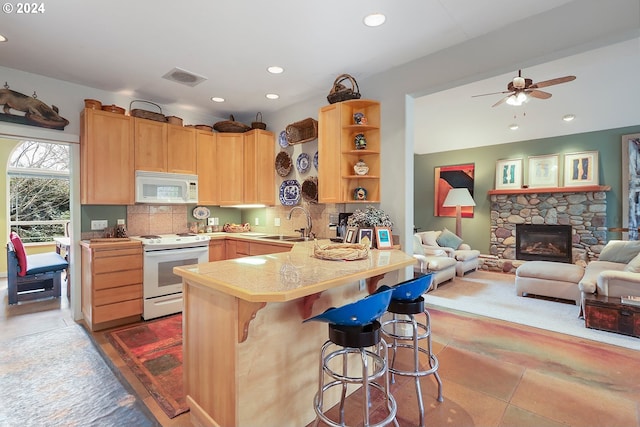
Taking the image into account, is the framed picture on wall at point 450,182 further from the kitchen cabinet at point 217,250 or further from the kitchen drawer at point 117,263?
the kitchen drawer at point 117,263

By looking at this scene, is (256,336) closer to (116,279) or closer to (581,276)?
(116,279)

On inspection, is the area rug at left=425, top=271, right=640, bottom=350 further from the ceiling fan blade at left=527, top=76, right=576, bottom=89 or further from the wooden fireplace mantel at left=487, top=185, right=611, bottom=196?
the ceiling fan blade at left=527, top=76, right=576, bottom=89

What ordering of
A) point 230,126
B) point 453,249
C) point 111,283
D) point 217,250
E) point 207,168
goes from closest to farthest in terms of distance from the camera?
1. point 111,283
2. point 217,250
3. point 207,168
4. point 230,126
5. point 453,249

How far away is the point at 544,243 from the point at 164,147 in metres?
6.62

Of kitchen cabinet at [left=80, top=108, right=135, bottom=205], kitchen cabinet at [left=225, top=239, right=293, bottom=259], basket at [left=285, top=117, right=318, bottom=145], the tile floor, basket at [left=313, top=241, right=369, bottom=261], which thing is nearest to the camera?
the tile floor

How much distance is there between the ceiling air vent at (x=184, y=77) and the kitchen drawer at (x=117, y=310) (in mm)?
2390

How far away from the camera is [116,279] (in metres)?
3.26

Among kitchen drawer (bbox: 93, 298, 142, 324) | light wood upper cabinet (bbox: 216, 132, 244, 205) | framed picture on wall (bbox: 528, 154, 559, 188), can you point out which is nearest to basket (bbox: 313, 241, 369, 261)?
kitchen drawer (bbox: 93, 298, 142, 324)

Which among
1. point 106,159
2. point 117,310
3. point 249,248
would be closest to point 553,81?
point 249,248

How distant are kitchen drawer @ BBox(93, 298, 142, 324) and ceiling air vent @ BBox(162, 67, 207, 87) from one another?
2.39 meters

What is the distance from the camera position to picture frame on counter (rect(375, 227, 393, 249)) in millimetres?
2797

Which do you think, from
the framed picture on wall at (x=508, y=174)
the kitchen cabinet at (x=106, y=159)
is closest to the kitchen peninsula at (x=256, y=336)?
the kitchen cabinet at (x=106, y=159)

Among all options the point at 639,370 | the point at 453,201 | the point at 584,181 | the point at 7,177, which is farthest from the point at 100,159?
the point at 584,181

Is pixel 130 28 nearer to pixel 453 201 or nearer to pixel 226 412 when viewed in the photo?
pixel 226 412
